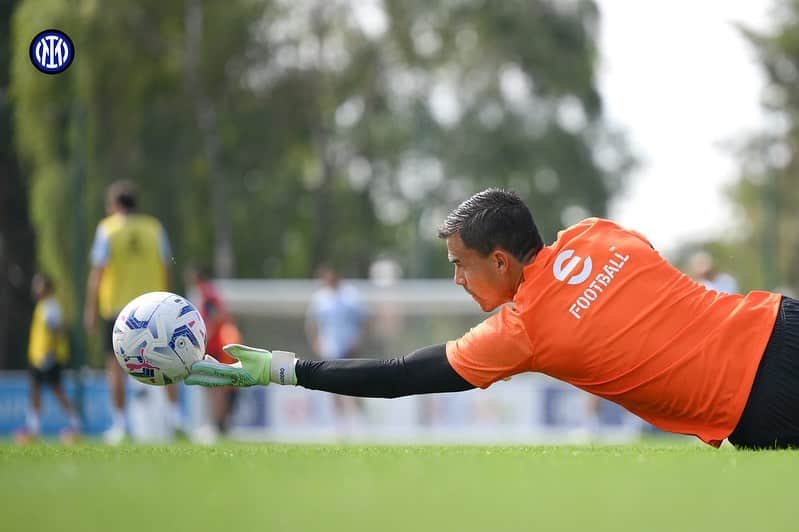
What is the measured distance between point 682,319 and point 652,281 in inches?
8.2

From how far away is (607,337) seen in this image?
17.2 feet

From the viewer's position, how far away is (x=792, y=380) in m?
5.33

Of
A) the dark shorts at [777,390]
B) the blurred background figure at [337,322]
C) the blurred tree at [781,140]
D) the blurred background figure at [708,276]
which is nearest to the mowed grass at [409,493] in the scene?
the dark shorts at [777,390]

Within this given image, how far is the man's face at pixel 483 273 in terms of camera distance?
212 inches

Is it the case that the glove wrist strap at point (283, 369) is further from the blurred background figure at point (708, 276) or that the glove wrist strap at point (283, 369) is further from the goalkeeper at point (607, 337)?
the blurred background figure at point (708, 276)

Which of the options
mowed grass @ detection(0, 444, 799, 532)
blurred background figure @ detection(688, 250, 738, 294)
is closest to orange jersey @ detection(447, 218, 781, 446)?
mowed grass @ detection(0, 444, 799, 532)

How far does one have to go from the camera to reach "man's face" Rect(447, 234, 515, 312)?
5.39 meters

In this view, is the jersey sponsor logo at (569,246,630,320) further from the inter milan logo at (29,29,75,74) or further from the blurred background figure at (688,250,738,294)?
the inter milan logo at (29,29,75,74)

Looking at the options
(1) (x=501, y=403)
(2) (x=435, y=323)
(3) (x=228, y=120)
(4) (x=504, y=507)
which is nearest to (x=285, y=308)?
(2) (x=435, y=323)

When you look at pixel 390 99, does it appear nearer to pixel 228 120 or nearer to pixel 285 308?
pixel 228 120

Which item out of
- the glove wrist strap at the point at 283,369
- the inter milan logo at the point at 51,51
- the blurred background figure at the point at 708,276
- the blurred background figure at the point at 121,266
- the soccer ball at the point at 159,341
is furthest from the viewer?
the inter milan logo at the point at 51,51

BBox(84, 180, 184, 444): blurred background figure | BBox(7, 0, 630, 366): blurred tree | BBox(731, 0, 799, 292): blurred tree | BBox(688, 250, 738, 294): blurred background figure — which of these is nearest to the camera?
BBox(84, 180, 184, 444): blurred background figure

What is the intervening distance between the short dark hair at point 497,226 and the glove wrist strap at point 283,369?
97 cm

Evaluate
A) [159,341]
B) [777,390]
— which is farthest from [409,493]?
[159,341]
